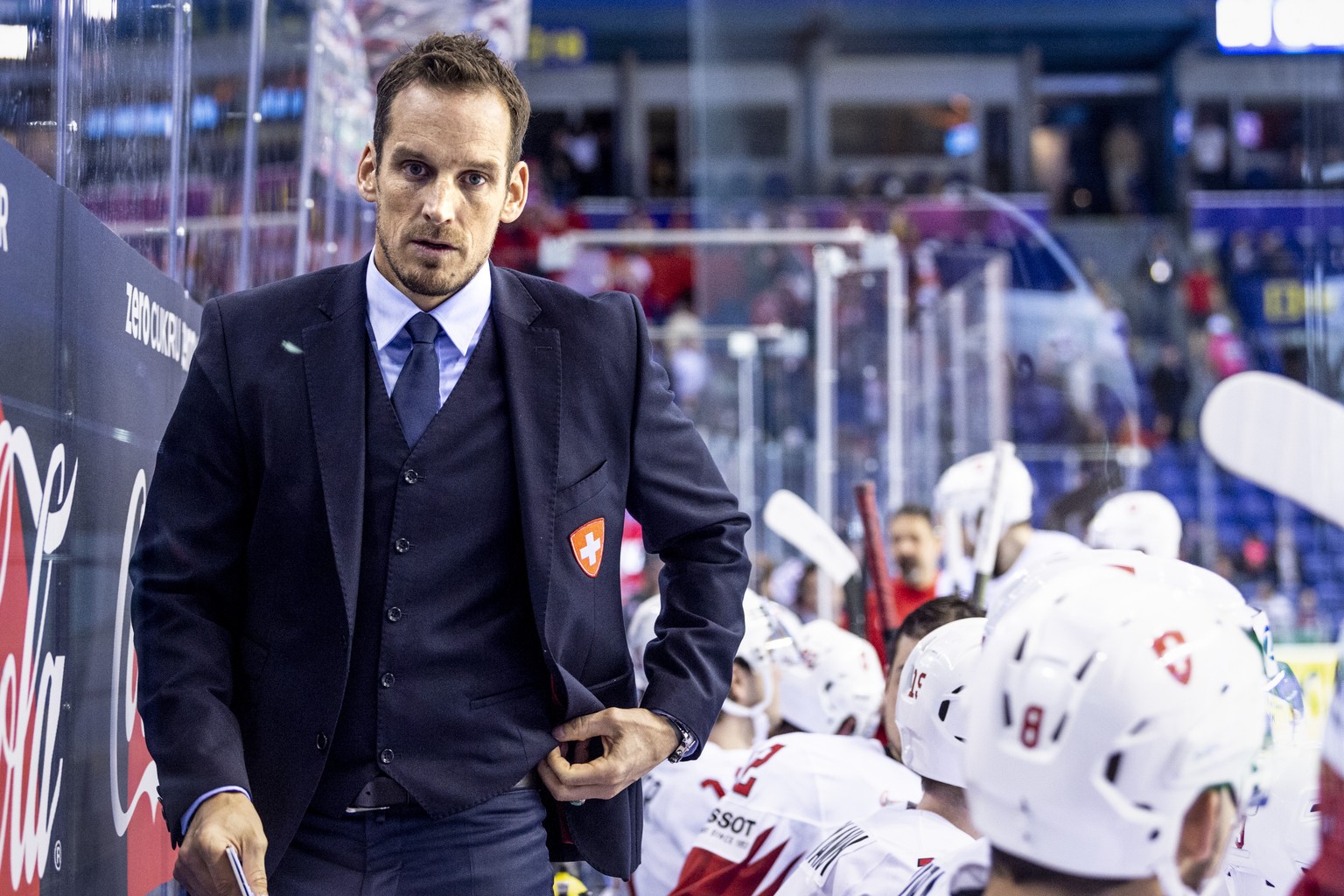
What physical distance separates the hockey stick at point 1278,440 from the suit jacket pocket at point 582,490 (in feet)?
2.33

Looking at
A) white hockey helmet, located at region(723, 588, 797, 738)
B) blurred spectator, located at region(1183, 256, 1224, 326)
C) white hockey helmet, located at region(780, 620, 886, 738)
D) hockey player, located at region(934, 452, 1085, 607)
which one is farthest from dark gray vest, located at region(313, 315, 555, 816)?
blurred spectator, located at region(1183, 256, 1224, 326)

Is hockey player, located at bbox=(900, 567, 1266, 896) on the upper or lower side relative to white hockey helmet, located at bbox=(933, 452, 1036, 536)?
lower

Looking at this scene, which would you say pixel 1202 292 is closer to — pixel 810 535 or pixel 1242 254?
pixel 1242 254

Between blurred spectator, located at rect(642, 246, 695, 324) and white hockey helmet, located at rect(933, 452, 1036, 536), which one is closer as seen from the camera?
white hockey helmet, located at rect(933, 452, 1036, 536)

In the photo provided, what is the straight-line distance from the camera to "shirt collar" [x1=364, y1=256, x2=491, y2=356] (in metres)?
1.78

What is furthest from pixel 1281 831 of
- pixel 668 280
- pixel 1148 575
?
pixel 668 280

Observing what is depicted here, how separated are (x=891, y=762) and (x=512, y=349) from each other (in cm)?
151

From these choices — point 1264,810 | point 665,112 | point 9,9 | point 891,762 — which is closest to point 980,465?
point 891,762

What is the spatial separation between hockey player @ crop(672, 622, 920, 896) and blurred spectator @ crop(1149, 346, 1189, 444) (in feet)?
32.3

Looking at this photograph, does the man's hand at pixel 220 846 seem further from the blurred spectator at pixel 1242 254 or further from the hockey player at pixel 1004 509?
the blurred spectator at pixel 1242 254

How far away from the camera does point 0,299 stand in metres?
1.66

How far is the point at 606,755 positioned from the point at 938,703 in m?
0.60

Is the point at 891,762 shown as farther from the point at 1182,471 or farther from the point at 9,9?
the point at 1182,471

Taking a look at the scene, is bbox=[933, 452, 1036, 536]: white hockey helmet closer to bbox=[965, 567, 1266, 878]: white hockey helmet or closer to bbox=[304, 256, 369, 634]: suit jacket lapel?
bbox=[304, 256, 369, 634]: suit jacket lapel
